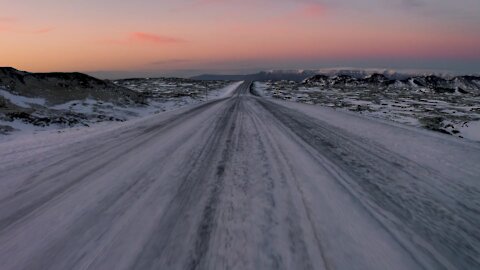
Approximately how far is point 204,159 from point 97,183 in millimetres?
2449

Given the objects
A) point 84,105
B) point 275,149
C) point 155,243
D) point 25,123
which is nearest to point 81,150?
point 275,149

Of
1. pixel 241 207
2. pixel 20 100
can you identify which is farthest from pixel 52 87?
pixel 241 207

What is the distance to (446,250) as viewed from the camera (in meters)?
4.06

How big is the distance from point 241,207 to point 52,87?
1169 inches

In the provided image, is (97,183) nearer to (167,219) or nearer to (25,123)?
(167,219)

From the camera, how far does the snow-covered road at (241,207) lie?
392cm

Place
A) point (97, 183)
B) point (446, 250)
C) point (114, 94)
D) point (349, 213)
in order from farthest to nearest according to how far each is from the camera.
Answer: point (114, 94)
point (97, 183)
point (349, 213)
point (446, 250)

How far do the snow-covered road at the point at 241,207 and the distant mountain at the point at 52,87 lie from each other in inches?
793

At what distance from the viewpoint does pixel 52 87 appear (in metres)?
30.4

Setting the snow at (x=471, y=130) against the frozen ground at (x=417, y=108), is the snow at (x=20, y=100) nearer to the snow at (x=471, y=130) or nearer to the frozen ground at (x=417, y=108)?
the frozen ground at (x=417, y=108)

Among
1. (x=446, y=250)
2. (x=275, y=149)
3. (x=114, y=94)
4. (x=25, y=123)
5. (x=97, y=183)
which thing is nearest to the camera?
(x=446, y=250)

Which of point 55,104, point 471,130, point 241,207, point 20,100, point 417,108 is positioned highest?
point 241,207

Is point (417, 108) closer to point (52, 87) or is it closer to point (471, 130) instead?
point (471, 130)


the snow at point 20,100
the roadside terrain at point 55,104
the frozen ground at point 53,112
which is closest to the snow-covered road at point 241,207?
the frozen ground at point 53,112
